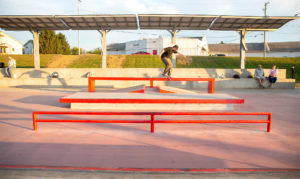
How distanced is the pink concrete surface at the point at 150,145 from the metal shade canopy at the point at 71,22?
12.6 meters

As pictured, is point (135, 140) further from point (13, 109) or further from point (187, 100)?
point (13, 109)

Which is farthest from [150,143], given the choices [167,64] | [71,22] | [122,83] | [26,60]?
[26,60]

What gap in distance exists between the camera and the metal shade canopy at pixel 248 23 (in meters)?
16.5

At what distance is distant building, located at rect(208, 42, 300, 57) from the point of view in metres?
54.4

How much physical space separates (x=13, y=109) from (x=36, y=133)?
3.74m

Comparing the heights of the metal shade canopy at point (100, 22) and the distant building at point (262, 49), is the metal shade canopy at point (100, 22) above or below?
below

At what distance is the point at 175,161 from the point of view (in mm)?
3541

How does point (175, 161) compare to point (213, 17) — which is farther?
point (213, 17)

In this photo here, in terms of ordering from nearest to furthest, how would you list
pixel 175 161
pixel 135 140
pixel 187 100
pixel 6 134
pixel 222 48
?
pixel 175 161 < pixel 135 140 < pixel 6 134 < pixel 187 100 < pixel 222 48

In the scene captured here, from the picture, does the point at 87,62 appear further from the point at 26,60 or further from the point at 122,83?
the point at 122,83

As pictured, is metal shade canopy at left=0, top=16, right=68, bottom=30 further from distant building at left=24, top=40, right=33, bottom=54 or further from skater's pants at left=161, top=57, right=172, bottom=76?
distant building at left=24, top=40, right=33, bottom=54

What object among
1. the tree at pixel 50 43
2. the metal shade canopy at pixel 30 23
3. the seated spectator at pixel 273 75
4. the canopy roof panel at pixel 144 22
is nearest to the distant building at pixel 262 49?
the canopy roof panel at pixel 144 22

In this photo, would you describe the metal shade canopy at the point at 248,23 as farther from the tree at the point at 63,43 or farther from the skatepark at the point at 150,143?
the tree at the point at 63,43

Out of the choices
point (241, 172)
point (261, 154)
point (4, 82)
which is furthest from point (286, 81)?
point (4, 82)
